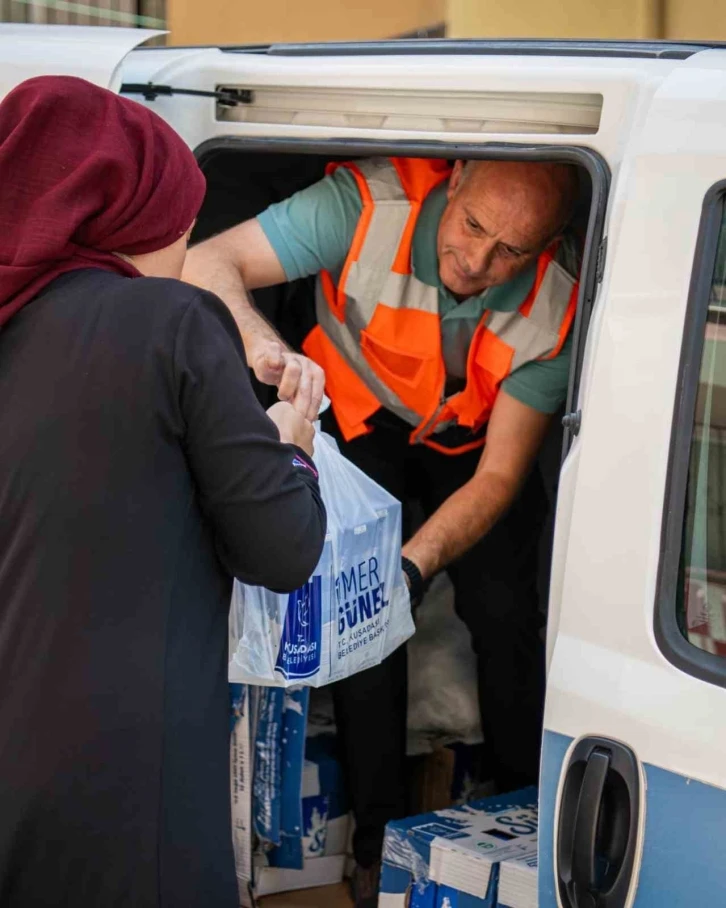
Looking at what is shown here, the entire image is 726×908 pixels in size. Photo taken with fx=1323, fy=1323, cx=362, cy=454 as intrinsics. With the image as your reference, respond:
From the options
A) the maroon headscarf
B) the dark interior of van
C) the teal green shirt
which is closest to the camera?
the maroon headscarf

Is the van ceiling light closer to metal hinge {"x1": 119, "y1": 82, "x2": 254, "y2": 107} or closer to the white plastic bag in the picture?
metal hinge {"x1": 119, "y1": 82, "x2": 254, "y2": 107}

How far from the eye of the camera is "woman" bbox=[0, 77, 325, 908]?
1.52 metres

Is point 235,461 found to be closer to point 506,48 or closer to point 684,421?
point 684,421

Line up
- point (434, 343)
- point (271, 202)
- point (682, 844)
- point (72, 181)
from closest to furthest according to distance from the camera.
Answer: point (72, 181), point (682, 844), point (434, 343), point (271, 202)

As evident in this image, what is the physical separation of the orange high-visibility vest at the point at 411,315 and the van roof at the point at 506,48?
32 cm

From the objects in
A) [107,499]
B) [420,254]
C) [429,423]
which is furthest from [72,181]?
[429,423]

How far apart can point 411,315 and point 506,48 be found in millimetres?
661

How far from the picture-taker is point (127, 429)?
4.98ft

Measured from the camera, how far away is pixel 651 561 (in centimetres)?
173

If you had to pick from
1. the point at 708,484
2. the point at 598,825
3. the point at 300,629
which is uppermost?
the point at 708,484

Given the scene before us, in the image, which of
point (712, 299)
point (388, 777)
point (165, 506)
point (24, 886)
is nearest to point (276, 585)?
point (165, 506)

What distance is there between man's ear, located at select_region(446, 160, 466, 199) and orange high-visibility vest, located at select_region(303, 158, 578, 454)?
6cm

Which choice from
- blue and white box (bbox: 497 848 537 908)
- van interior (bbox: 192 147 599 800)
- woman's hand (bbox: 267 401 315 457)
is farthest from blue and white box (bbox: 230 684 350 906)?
woman's hand (bbox: 267 401 315 457)

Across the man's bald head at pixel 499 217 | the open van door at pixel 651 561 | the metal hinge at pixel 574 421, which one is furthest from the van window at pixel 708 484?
the man's bald head at pixel 499 217
